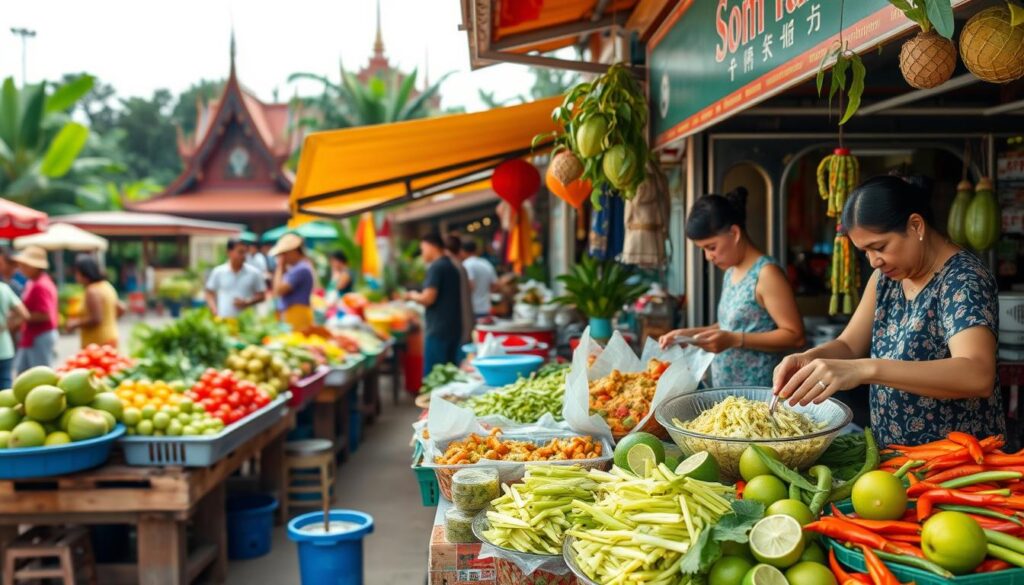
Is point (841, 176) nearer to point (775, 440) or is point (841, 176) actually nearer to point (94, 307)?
point (775, 440)

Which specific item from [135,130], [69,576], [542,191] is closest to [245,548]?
[69,576]

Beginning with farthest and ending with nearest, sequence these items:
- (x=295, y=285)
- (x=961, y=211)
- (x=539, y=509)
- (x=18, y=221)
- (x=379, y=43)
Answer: (x=379, y=43), (x=18, y=221), (x=295, y=285), (x=961, y=211), (x=539, y=509)

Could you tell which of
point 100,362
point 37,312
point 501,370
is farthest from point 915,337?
point 37,312

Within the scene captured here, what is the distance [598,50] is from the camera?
8.35 metres

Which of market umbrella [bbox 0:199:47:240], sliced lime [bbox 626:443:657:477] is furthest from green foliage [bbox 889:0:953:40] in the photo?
market umbrella [bbox 0:199:47:240]

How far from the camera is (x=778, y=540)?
5.79ft

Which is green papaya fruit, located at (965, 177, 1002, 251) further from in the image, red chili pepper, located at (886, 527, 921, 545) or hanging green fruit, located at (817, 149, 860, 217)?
red chili pepper, located at (886, 527, 921, 545)

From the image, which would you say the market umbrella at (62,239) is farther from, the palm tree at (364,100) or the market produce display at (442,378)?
the market produce display at (442,378)

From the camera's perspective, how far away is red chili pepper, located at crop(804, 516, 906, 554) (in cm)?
173

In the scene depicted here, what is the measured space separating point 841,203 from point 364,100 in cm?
1599

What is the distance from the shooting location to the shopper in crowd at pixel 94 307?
7.64 metres

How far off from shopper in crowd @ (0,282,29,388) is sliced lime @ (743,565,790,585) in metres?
7.11

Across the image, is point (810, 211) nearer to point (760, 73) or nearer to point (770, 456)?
point (760, 73)

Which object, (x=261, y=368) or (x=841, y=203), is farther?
(x=261, y=368)
